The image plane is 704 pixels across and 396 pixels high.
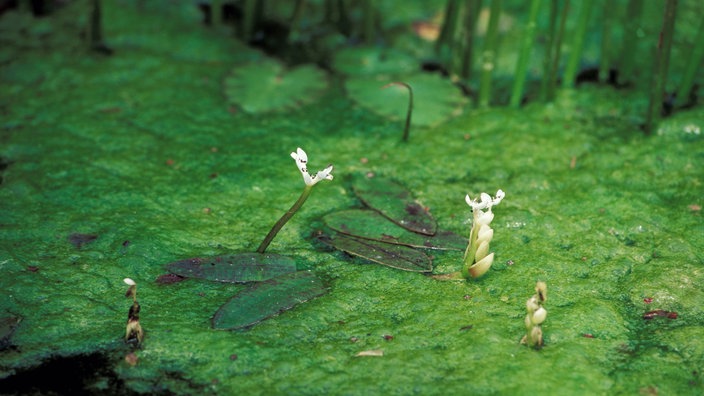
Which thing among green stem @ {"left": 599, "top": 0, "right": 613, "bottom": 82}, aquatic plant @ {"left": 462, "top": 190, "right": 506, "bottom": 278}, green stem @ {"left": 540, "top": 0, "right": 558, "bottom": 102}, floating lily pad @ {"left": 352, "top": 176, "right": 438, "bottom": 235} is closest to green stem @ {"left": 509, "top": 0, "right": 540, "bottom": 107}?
green stem @ {"left": 540, "top": 0, "right": 558, "bottom": 102}

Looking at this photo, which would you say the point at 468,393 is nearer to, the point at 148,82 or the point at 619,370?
the point at 619,370

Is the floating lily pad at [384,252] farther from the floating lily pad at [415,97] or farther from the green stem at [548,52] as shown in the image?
the green stem at [548,52]

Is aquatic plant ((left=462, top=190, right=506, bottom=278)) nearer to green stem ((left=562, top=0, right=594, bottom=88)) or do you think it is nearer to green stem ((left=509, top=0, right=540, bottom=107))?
green stem ((left=509, top=0, right=540, bottom=107))

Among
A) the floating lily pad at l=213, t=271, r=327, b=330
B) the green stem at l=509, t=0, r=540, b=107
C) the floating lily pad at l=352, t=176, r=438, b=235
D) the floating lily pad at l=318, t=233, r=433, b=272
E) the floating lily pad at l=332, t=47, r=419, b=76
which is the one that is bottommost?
the floating lily pad at l=213, t=271, r=327, b=330

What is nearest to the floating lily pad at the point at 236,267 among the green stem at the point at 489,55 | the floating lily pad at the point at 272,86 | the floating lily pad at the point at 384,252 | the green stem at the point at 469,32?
the floating lily pad at the point at 384,252

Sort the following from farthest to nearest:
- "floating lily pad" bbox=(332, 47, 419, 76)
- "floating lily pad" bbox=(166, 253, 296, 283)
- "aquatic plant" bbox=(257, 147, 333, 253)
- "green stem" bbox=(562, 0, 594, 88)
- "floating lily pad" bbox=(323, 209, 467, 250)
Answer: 1. "floating lily pad" bbox=(332, 47, 419, 76)
2. "green stem" bbox=(562, 0, 594, 88)
3. "floating lily pad" bbox=(323, 209, 467, 250)
4. "floating lily pad" bbox=(166, 253, 296, 283)
5. "aquatic plant" bbox=(257, 147, 333, 253)

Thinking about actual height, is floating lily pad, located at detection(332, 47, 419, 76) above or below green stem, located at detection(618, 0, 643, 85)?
below

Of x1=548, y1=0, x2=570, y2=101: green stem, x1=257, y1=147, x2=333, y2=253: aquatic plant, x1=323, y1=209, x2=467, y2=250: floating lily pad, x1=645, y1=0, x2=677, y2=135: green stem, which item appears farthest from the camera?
x1=548, y1=0, x2=570, y2=101: green stem

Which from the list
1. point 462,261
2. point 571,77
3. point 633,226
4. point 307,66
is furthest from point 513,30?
point 462,261
